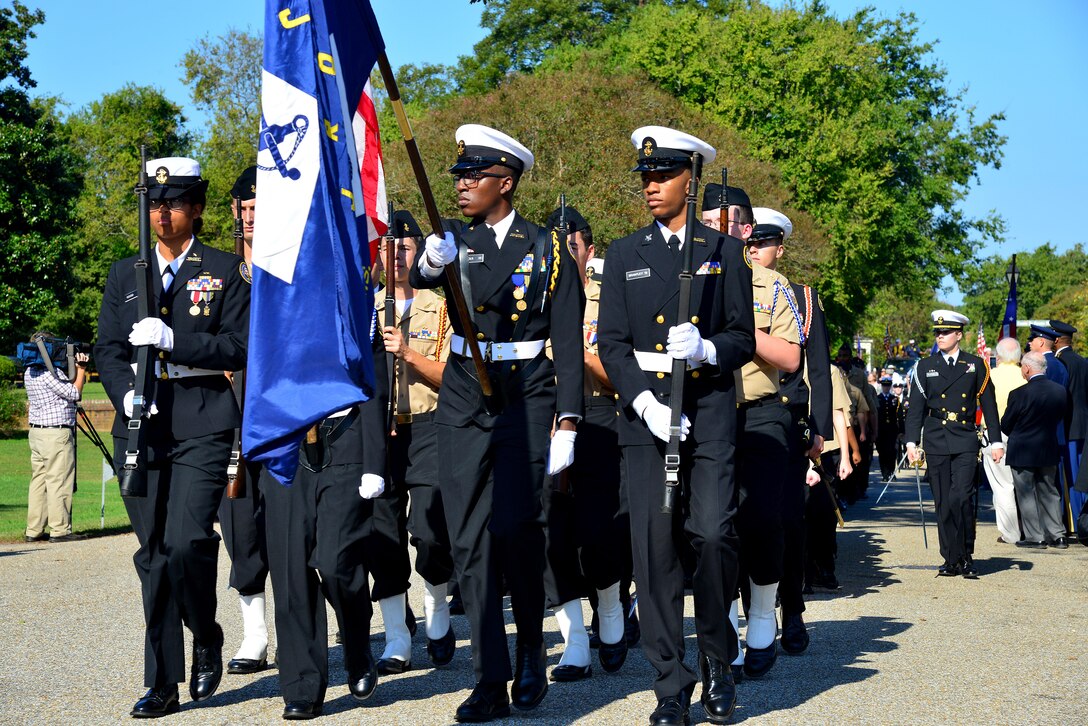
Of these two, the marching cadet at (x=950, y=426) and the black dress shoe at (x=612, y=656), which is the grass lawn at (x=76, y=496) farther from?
the marching cadet at (x=950, y=426)

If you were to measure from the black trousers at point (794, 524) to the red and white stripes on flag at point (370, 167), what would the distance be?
10.6ft

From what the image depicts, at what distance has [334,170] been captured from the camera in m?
6.23

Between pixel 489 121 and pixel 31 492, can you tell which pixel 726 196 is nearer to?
pixel 31 492

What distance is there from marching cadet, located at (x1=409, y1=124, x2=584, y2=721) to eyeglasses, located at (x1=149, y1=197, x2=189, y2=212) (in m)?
1.34

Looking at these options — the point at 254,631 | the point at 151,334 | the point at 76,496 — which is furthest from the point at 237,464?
the point at 76,496

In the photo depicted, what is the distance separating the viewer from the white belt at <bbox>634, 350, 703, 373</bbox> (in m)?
6.92

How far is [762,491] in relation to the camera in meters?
7.95

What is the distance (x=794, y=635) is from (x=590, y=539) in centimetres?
147

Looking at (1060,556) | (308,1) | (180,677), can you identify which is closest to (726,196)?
(308,1)

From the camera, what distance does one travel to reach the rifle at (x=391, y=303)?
340 inches

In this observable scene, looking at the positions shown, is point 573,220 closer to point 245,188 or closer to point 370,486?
point 245,188

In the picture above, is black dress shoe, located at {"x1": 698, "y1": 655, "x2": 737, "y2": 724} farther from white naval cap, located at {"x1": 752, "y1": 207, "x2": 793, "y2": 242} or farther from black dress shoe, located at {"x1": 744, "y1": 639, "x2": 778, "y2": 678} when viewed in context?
white naval cap, located at {"x1": 752, "y1": 207, "x2": 793, "y2": 242}

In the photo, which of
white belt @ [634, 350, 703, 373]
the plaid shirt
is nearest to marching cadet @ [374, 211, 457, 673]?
white belt @ [634, 350, 703, 373]

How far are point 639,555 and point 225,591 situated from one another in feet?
18.8
